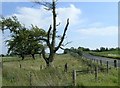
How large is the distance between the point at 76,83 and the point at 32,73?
2.45 metres

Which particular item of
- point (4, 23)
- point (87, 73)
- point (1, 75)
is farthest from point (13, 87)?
point (4, 23)

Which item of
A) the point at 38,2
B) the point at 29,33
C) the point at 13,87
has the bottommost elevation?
the point at 13,87

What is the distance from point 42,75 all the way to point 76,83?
1.82m

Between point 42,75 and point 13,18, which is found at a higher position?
point 13,18

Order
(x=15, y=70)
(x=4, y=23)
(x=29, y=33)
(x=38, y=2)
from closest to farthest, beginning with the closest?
(x=15, y=70) < (x=38, y=2) < (x=29, y=33) < (x=4, y=23)

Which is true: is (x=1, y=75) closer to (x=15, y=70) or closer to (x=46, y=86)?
(x=15, y=70)

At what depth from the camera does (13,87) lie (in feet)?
49.2

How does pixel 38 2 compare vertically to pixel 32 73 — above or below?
above

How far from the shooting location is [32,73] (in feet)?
52.2

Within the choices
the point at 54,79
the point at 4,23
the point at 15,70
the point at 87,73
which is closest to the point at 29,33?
the point at 4,23

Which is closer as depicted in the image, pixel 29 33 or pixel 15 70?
pixel 15 70

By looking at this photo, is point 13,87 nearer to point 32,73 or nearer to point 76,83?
point 32,73

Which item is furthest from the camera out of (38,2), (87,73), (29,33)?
(29,33)

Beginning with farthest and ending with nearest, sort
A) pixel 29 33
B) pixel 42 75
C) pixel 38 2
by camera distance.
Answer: pixel 29 33
pixel 38 2
pixel 42 75
